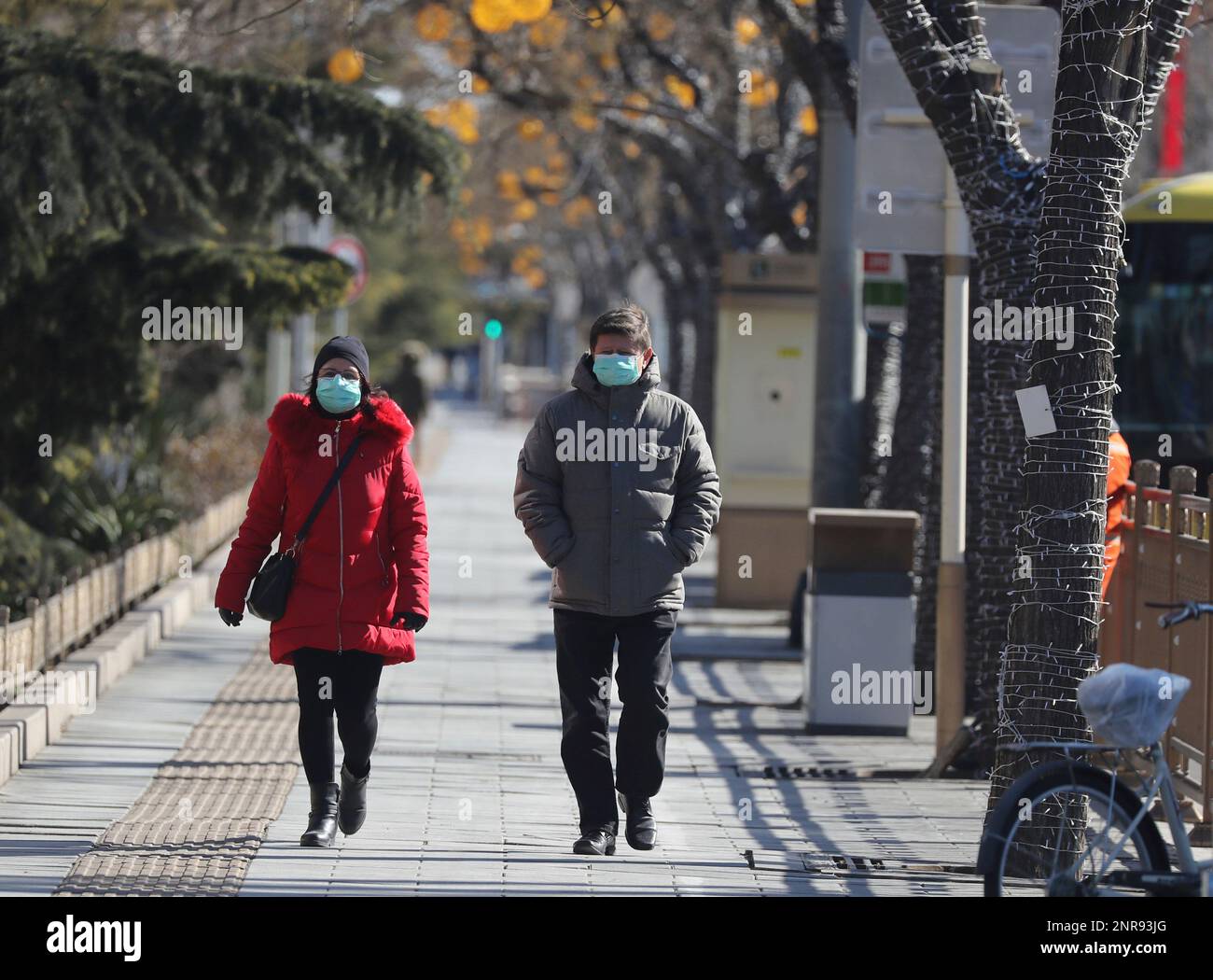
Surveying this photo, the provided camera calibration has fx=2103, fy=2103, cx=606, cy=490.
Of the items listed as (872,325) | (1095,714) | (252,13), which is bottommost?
(1095,714)

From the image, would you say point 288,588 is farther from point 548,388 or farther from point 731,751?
point 548,388

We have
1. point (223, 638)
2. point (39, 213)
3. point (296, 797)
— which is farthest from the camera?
point (223, 638)

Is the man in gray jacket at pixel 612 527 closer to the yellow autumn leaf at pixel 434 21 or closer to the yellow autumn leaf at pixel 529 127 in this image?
the yellow autumn leaf at pixel 434 21

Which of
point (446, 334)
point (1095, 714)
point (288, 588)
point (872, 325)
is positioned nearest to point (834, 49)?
point (872, 325)

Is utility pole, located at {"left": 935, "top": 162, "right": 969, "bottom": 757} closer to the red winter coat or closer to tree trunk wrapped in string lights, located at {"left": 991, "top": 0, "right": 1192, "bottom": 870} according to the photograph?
tree trunk wrapped in string lights, located at {"left": 991, "top": 0, "right": 1192, "bottom": 870}

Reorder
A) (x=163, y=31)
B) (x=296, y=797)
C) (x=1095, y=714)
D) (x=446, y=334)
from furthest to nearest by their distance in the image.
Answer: (x=446, y=334) < (x=163, y=31) < (x=296, y=797) < (x=1095, y=714)

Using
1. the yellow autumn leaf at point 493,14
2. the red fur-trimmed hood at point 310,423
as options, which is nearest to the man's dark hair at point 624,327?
the red fur-trimmed hood at point 310,423

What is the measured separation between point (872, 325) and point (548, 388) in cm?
4367

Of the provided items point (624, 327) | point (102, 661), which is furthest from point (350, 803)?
point (102, 661)

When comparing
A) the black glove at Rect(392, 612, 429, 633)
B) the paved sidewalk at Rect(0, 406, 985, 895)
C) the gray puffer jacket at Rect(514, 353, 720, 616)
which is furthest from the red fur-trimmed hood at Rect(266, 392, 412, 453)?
the paved sidewalk at Rect(0, 406, 985, 895)

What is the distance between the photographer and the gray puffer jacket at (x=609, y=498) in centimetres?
686

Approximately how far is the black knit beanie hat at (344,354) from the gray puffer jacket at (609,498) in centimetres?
62

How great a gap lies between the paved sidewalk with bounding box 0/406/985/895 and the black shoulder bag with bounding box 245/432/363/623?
32.2 inches

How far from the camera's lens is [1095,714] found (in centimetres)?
552
